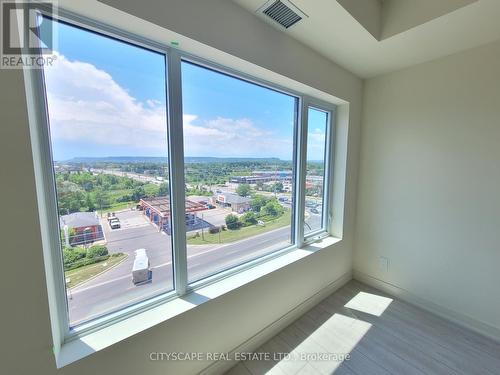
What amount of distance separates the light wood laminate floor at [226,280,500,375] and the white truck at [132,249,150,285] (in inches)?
38.1

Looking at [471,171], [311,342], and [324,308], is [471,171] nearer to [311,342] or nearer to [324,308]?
[324,308]

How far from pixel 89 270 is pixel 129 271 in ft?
0.65

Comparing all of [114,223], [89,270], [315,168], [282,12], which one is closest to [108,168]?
[114,223]

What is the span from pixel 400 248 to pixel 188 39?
278cm

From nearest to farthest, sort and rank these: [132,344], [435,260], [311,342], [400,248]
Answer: [132,344], [311,342], [435,260], [400,248]

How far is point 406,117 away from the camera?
2188mm

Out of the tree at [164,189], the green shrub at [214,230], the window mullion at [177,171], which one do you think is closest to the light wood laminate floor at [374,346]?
the window mullion at [177,171]

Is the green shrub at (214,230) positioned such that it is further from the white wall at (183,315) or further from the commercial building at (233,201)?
the white wall at (183,315)

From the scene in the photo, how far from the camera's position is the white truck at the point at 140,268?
1253 millimetres

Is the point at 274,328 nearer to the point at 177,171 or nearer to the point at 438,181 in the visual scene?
the point at 177,171

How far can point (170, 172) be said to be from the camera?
133 centimetres

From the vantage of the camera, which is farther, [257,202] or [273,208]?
[273,208]

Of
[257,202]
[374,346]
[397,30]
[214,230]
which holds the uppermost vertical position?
[397,30]

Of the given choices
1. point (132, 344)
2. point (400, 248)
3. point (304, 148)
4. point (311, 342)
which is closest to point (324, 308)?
point (311, 342)
